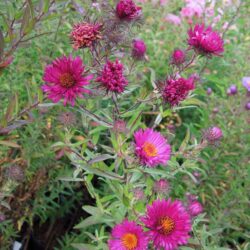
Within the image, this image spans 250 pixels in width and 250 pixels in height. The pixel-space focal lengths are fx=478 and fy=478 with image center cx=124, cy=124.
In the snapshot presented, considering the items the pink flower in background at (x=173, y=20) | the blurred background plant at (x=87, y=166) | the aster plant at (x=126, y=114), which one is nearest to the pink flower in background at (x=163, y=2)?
the pink flower in background at (x=173, y=20)

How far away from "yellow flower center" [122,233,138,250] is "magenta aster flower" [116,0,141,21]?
0.51 meters

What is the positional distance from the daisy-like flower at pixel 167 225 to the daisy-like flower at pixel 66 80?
0.30 meters

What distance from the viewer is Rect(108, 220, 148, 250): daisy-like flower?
3.35ft

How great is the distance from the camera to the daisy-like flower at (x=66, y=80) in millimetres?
1037

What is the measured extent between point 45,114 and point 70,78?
736 millimetres

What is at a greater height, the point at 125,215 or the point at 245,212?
the point at 125,215

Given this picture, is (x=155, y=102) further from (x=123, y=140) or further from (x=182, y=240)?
(x=182, y=240)

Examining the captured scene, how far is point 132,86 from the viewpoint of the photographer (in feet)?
4.02

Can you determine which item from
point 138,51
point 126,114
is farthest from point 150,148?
point 138,51

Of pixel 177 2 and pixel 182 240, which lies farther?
pixel 177 2

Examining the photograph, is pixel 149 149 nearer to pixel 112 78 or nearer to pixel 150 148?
pixel 150 148

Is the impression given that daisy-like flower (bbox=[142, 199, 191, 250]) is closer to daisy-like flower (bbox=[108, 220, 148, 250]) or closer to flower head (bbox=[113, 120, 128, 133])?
daisy-like flower (bbox=[108, 220, 148, 250])

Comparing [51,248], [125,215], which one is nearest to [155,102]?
[125,215]

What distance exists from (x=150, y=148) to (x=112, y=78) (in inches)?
7.3
